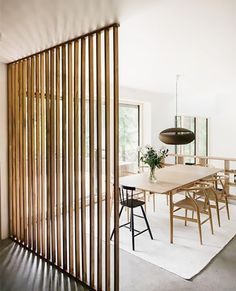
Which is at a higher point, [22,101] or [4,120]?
[22,101]

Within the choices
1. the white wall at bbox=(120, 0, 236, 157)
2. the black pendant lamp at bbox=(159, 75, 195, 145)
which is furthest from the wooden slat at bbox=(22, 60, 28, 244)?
the black pendant lamp at bbox=(159, 75, 195, 145)

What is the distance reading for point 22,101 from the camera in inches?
120

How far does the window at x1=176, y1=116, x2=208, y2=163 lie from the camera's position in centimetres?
751

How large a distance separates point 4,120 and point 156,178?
Answer: 7.85ft

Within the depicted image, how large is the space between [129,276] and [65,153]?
1427mm

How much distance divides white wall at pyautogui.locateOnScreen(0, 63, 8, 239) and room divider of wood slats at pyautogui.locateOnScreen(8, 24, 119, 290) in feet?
0.28

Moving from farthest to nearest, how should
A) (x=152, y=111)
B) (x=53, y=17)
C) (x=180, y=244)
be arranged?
(x=152, y=111) → (x=180, y=244) → (x=53, y=17)

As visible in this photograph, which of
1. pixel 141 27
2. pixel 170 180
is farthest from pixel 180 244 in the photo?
pixel 141 27

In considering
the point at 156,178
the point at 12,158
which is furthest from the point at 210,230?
the point at 12,158

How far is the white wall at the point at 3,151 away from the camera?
10.7ft

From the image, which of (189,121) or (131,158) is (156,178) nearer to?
(131,158)

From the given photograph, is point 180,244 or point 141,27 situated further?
point 180,244

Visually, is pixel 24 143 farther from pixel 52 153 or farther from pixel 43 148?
pixel 52 153

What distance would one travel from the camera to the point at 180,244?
3242 mm
